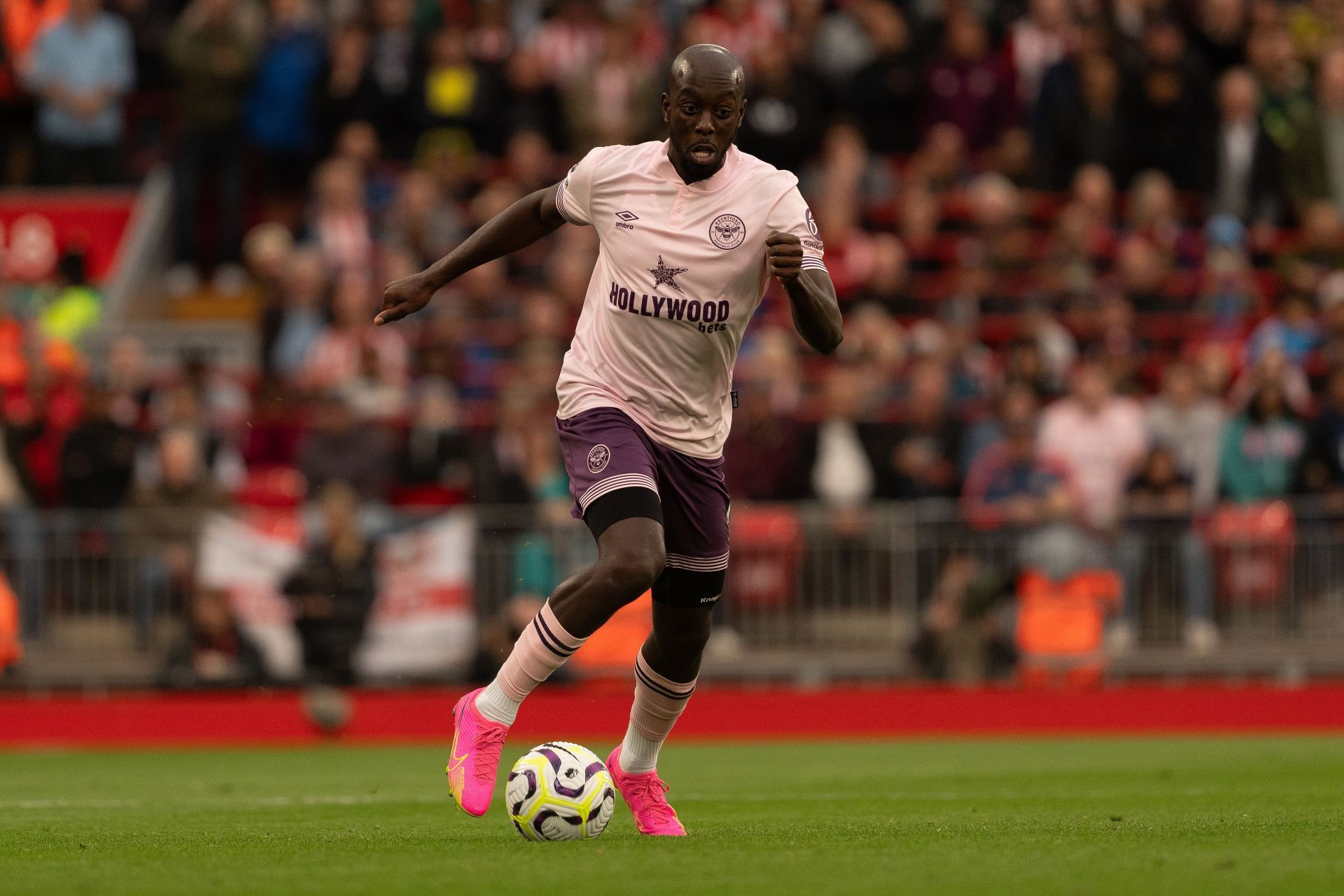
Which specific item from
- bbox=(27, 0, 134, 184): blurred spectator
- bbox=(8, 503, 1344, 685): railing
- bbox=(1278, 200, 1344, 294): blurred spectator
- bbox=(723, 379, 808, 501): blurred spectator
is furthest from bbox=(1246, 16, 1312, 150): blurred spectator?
bbox=(27, 0, 134, 184): blurred spectator

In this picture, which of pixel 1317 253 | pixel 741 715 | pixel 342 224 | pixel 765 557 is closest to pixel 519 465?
pixel 765 557

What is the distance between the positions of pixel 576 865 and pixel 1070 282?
1337cm

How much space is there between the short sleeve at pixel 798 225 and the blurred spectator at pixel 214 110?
13.9 meters

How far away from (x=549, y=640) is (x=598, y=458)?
2.17 feet

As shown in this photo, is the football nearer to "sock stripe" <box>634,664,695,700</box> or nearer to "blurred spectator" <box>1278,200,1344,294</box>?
"sock stripe" <box>634,664,695,700</box>

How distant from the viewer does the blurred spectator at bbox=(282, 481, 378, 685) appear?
16.1m

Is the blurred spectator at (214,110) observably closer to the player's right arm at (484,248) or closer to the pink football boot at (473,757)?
the player's right arm at (484,248)

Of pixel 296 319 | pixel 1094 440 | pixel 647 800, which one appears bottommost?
pixel 1094 440

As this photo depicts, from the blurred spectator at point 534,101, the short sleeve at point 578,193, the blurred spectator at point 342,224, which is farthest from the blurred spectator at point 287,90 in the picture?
the short sleeve at point 578,193

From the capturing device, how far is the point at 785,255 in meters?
7.23

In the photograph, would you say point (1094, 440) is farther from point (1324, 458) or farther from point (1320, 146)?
point (1320, 146)

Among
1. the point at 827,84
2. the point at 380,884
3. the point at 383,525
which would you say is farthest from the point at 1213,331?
the point at 380,884

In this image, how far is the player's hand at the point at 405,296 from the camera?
785cm

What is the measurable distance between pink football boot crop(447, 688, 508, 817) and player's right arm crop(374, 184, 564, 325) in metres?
1.46
